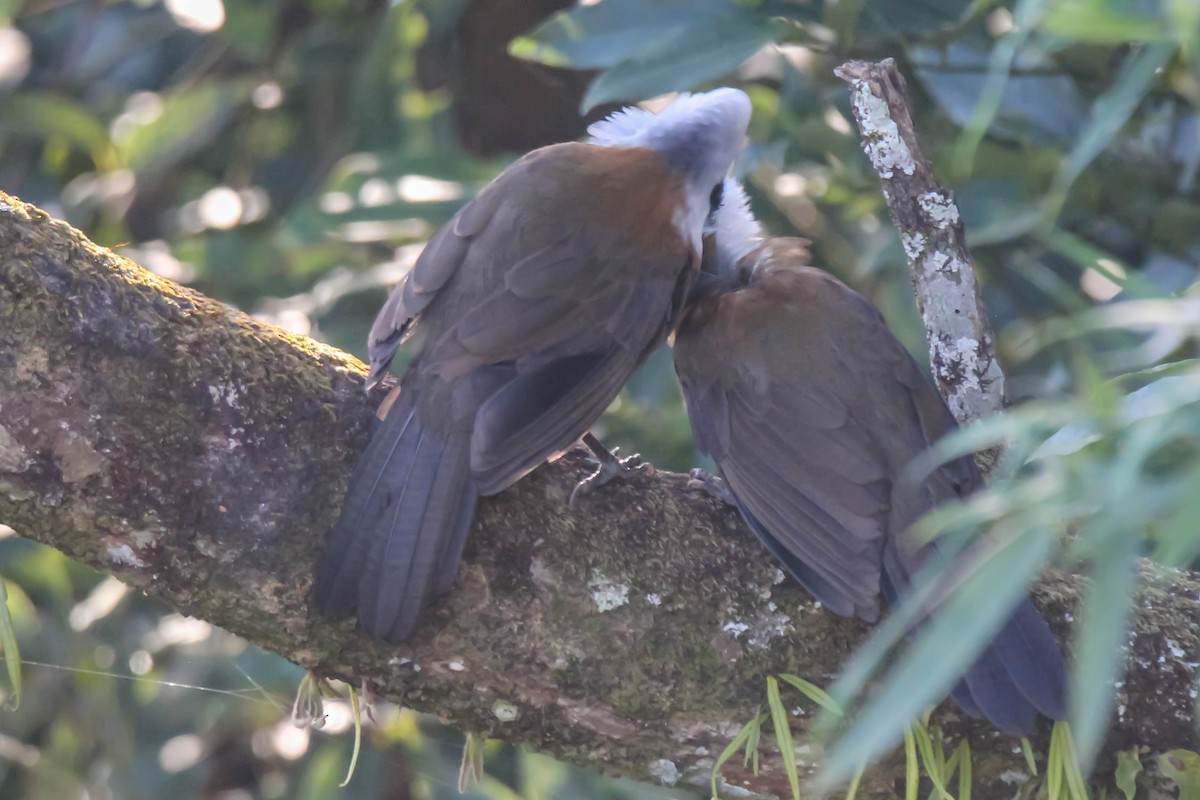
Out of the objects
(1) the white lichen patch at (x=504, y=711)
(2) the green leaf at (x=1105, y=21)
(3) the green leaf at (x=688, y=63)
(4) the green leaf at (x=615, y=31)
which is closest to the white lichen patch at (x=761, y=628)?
(1) the white lichen patch at (x=504, y=711)

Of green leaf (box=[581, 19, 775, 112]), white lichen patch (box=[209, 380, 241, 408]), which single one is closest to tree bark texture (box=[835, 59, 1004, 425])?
green leaf (box=[581, 19, 775, 112])

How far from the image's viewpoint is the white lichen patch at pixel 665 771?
1.92 m

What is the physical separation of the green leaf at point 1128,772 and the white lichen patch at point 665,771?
2.10ft

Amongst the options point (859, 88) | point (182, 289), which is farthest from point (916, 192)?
point (182, 289)

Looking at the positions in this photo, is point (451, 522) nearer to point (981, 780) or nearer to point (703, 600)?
point (703, 600)

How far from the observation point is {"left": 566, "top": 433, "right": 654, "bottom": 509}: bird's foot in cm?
205

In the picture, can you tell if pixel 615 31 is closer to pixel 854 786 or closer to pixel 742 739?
pixel 742 739

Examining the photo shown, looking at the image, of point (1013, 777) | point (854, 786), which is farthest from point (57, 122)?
point (1013, 777)

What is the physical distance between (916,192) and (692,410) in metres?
0.59

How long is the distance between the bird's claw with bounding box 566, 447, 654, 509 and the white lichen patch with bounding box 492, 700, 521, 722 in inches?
12.9

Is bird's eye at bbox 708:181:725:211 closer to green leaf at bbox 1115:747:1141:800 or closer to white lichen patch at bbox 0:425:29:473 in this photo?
green leaf at bbox 1115:747:1141:800

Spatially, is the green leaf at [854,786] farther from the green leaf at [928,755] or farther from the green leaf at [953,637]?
the green leaf at [953,637]

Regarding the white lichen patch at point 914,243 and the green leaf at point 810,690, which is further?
the white lichen patch at point 914,243

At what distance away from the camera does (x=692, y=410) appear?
2.52m
